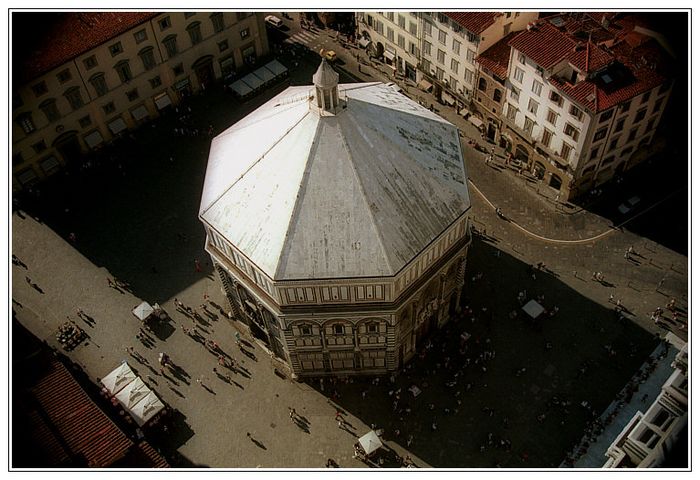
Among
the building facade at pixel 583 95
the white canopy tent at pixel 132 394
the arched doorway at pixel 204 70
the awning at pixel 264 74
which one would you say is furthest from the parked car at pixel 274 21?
the white canopy tent at pixel 132 394

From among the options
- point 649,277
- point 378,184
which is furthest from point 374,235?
point 649,277

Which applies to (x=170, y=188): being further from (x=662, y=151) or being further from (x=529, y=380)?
(x=662, y=151)

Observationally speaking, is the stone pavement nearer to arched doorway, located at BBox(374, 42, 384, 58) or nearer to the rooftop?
the rooftop

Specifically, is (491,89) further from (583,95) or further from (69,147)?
(69,147)

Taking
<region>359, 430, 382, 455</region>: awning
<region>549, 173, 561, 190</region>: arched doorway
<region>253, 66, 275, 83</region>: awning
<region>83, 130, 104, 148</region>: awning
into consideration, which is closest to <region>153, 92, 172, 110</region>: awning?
<region>83, 130, 104, 148</region>: awning

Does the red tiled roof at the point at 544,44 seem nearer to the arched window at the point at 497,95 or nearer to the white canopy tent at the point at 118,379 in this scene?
the arched window at the point at 497,95

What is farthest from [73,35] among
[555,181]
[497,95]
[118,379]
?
[555,181]
